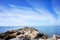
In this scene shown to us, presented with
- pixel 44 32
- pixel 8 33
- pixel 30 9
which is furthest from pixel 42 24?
pixel 8 33

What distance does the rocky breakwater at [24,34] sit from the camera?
8.13 ft

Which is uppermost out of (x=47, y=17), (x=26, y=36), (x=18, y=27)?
(x=47, y=17)

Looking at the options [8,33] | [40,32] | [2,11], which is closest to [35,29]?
[40,32]

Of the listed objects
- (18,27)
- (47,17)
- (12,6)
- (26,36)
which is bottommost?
(26,36)

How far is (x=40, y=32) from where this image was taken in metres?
2.54

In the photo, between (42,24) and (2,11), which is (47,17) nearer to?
(42,24)

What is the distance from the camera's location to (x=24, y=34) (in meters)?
2.53

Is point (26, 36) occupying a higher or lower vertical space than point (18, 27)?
lower

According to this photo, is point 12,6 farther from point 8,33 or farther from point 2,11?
point 8,33

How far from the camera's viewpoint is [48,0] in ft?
8.41

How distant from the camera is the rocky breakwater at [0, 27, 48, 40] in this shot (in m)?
2.48

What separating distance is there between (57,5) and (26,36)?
0.76 metres

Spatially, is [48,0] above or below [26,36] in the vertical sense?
above

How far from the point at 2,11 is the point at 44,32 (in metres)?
0.79
